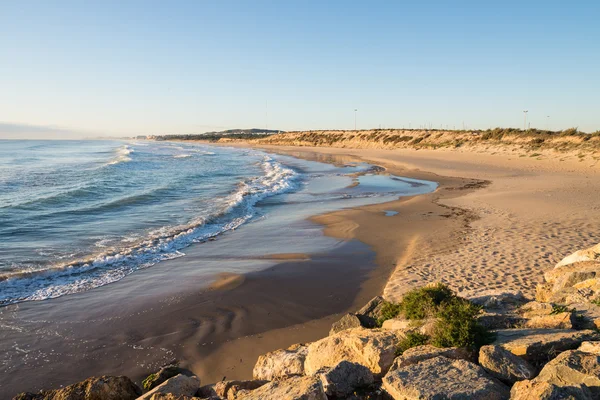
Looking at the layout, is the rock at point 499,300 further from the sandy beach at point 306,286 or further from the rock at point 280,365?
the rock at point 280,365

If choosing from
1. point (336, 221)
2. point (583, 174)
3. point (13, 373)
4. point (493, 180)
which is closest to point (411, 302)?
point (13, 373)

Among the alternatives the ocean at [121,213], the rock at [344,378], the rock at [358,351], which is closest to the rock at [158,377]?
the rock at [358,351]

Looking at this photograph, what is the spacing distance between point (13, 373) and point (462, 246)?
990 cm

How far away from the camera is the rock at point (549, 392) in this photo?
10.1 ft

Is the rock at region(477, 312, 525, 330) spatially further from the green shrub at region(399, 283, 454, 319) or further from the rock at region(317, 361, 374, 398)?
the rock at region(317, 361, 374, 398)

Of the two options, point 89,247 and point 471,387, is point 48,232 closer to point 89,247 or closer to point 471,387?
point 89,247

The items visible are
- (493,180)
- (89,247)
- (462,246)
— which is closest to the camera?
(462,246)

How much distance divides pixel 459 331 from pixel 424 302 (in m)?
1.20

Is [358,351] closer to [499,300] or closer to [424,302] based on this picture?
[424,302]

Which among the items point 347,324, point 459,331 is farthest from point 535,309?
point 347,324

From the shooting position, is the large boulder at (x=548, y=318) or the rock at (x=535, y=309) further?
the rock at (x=535, y=309)

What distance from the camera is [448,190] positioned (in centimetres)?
2205

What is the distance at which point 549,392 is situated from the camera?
10.2 ft

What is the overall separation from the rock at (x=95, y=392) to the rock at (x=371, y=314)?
321cm
